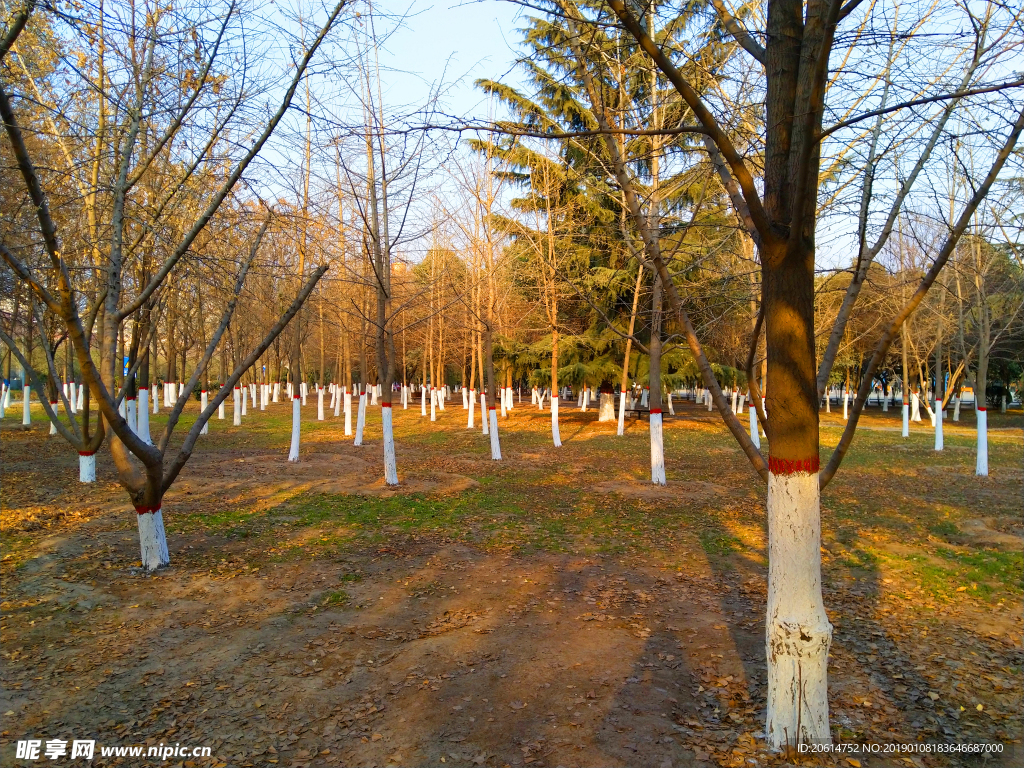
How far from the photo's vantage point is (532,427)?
27.9m

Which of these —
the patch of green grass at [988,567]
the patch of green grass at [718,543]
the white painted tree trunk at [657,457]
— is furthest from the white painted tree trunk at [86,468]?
the patch of green grass at [988,567]

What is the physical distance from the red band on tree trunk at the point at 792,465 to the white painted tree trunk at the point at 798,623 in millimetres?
24

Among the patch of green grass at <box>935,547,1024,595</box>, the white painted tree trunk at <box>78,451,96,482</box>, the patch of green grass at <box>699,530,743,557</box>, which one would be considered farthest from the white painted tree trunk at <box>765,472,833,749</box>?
the white painted tree trunk at <box>78,451,96,482</box>

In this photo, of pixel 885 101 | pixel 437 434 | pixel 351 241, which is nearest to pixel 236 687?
pixel 885 101

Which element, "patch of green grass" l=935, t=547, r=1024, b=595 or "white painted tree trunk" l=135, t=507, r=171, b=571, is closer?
"white painted tree trunk" l=135, t=507, r=171, b=571

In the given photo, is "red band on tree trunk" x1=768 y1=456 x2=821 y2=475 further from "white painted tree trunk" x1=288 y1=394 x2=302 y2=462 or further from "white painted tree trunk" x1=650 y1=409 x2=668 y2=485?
"white painted tree trunk" x1=288 y1=394 x2=302 y2=462

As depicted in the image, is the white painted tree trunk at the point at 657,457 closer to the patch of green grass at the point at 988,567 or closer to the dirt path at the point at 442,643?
the dirt path at the point at 442,643

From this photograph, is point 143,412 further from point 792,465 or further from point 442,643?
point 792,465

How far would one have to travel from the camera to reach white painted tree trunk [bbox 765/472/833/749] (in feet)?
12.1

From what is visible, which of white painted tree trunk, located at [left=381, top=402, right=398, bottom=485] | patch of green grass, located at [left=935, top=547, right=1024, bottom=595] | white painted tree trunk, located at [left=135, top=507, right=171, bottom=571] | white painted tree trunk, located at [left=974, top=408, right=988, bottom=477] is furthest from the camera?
white painted tree trunk, located at [left=974, top=408, right=988, bottom=477]

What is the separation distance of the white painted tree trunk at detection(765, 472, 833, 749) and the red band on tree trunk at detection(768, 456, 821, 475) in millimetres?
24

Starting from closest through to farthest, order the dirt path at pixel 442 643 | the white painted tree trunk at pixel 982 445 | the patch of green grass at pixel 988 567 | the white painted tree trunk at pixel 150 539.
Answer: the dirt path at pixel 442 643 → the white painted tree trunk at pixel 150 539 → the patch of green grass at pixel 988 567 → the white painted tree trunk at pixel 982 445

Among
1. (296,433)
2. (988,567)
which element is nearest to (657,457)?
(988,567)

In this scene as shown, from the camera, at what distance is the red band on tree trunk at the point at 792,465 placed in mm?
3715
